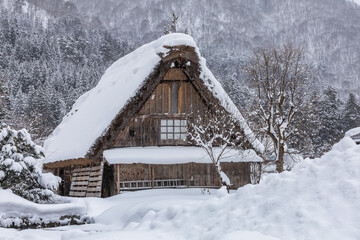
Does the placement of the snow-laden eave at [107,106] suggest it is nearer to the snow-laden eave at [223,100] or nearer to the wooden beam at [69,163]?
the wooden beam at [69,163]

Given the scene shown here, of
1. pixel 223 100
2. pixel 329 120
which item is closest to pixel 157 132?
pixel 223 100

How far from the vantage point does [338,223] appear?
5453mm

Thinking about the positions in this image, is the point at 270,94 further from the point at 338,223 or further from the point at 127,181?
the point at 338,223

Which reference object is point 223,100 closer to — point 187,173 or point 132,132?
point 187,173

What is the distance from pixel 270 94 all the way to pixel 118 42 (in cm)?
11092

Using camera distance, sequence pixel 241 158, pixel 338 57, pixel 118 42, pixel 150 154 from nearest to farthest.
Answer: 1. pixel 150 154
2. pixel 241 158
3. pixel 118 42
4. pixel 338 57

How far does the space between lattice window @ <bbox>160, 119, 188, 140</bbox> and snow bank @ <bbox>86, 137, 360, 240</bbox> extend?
1025cm

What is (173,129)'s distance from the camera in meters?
18.2

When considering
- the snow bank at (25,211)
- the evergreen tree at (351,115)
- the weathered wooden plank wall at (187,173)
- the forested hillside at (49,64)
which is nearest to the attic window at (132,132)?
the weathered wooden plank wall at (187,173)

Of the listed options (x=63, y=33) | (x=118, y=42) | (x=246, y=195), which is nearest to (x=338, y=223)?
(x=246, y=195)

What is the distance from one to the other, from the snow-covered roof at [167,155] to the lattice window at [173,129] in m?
0.62

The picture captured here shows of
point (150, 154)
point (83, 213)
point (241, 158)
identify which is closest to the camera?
point (83, 213)

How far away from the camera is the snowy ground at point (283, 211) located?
549cm

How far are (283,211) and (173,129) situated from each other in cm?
1231
